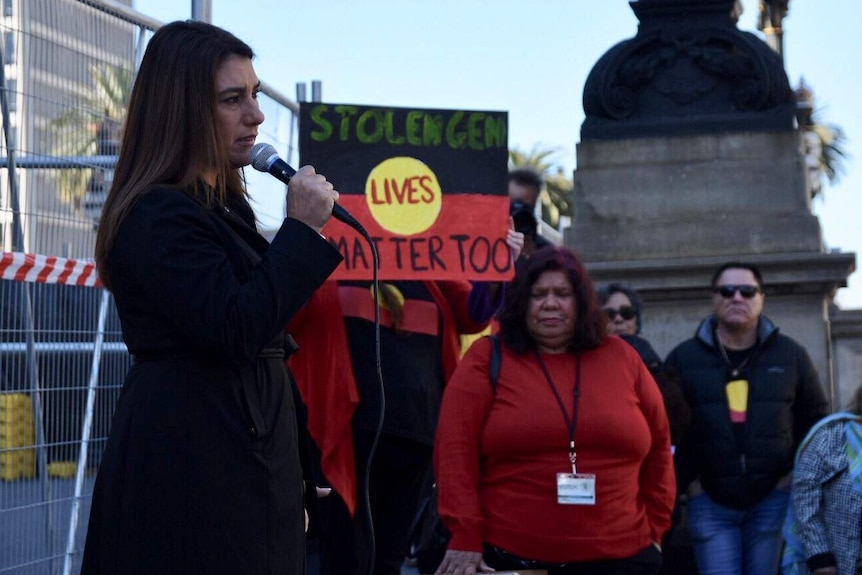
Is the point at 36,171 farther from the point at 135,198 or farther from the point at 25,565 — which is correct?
the point at 135,198

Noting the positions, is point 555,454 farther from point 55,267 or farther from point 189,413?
point 189,413

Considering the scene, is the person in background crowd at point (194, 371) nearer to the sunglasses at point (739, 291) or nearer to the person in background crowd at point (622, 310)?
the sunglasses at point (739, 291)

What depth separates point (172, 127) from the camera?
3076mm

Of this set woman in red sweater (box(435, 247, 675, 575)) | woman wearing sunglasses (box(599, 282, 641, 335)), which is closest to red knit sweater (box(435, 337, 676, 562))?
woman in red sweater (box(435, 247, 675, 575))

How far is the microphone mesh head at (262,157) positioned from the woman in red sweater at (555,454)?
7.51 ft

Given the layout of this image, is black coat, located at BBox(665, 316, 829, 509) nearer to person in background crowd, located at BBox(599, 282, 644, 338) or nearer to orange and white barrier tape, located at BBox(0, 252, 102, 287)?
person in background crowd, located at BBox(599, 282, 644, 338)

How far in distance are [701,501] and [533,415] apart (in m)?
1.85

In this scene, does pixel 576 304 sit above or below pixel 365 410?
above

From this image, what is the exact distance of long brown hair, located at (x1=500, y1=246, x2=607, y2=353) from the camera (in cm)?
554

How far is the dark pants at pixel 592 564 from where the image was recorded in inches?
205

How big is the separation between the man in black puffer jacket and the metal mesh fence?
2405 millimetres

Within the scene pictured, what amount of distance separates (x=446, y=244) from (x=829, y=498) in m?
→ 1.93

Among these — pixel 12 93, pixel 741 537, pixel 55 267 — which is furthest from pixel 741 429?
pixel 12 93

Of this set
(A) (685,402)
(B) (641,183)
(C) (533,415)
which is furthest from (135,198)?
(B) (641,183)
